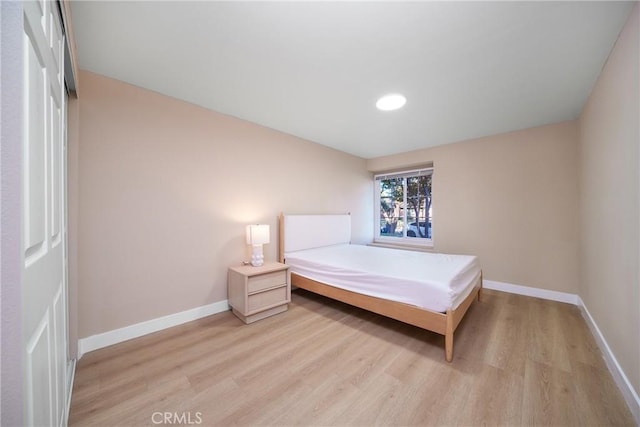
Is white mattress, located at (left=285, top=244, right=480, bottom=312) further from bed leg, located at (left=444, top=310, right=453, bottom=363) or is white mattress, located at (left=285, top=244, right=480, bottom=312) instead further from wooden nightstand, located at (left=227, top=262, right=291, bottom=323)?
wooden nightstand, located at (left=227, top=262, right=291, bottom=323)

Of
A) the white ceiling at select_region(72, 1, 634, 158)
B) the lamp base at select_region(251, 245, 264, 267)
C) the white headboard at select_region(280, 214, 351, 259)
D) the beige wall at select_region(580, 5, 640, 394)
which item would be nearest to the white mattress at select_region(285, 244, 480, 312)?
the white headboard at select_region(280, 214, 351, 259)

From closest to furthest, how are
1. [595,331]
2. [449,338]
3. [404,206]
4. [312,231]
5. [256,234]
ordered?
[449,338] < [595,331] < [256,234] < [312,231] < [404,206]

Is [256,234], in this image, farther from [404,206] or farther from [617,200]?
[404,206]

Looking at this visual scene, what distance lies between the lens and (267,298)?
8.29 ft

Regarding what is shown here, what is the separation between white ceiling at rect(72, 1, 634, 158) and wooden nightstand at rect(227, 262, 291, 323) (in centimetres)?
180

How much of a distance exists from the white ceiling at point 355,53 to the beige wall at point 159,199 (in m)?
0.27

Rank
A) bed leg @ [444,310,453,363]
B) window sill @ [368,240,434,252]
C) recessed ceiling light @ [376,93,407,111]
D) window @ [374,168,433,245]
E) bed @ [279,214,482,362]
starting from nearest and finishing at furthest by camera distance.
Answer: bed leg @ [444,310,453,363]
bed @ [279,214,482,362]
recessed ceiling light @ [376,93,407,111]
window sill @ [368,240,434,252]
window @ [374,168,433,245]

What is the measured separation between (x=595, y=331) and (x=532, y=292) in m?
1.11

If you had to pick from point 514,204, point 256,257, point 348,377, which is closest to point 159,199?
point 256,257

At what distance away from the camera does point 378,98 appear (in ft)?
7.86

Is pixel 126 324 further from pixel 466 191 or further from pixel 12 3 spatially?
pixel 466 191

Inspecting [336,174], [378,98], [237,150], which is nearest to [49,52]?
[237,150]

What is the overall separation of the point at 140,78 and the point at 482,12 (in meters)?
2.62

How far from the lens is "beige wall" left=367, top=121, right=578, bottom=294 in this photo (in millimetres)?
2945
